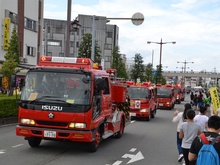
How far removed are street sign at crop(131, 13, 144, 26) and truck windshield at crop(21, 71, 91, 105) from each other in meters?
11.8

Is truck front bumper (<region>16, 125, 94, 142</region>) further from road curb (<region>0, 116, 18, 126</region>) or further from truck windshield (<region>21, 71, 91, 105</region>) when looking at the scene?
road curb (<region>0, 116, 18, 126</region>)

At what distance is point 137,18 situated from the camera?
67.6 feet

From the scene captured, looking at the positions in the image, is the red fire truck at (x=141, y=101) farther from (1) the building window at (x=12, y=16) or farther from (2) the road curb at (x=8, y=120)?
(1) the building window at (x=12, y=16)

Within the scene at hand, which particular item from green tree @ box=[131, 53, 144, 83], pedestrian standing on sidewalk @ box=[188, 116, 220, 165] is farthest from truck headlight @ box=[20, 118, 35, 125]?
green tree @ box=[131, 53, 144, 83]

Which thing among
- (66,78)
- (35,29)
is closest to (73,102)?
(66,78)

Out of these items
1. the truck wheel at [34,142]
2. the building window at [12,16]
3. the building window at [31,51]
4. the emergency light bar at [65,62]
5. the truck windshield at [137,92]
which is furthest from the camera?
the building window at [31,51]

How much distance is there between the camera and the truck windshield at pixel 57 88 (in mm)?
9305

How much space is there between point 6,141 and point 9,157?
2665 mm

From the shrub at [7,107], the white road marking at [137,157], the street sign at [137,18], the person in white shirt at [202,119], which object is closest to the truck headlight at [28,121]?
the white road marking at [137,157]

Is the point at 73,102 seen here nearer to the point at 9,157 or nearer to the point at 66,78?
the point at 66,78

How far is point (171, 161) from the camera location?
9.55 meters

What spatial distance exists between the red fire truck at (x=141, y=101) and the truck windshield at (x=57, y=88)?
1156 centimetres

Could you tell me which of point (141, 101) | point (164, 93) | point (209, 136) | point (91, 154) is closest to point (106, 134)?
point (91, 154)

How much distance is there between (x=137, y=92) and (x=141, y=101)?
3.35ft
